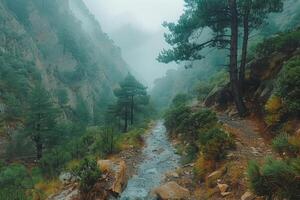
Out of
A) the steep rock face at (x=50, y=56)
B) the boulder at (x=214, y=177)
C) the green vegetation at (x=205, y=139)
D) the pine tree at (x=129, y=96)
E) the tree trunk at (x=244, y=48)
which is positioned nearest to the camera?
the boulder at (x=214, y=177)

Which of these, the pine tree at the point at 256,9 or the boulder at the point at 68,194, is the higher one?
the pine tree at the point at 256,9

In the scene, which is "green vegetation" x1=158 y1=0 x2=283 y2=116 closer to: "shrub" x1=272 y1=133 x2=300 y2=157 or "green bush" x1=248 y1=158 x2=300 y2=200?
"shrub" x1=272 y1=133 x2=300 y2=157

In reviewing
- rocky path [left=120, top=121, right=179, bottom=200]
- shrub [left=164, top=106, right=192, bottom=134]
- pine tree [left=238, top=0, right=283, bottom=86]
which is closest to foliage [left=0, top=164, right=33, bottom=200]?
rocky path [left=120, top=121, right=179, bottom=200]

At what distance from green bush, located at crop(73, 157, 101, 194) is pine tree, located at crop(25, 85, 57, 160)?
1008 inches

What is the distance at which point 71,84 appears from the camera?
102000 mm

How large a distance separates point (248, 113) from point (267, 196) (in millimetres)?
10162

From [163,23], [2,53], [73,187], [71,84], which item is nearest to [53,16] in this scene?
[71,84]

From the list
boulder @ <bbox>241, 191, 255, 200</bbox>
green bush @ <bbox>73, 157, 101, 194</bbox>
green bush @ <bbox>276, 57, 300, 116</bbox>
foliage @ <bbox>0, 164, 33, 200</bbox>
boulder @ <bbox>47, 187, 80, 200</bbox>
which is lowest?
foliage @ <bbox>0, 164, 33, 200</bbox>

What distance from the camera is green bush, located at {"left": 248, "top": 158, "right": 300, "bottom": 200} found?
5.28m

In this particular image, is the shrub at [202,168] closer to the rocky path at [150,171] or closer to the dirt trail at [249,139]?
the dirt trail at [249,139]

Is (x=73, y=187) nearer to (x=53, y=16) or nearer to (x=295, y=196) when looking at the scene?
(x=295, y=196)

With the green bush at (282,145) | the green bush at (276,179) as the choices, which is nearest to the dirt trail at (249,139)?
the green bush at (282,145)

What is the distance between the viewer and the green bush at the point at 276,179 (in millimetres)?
5277

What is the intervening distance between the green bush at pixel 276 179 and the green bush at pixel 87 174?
466 cm
